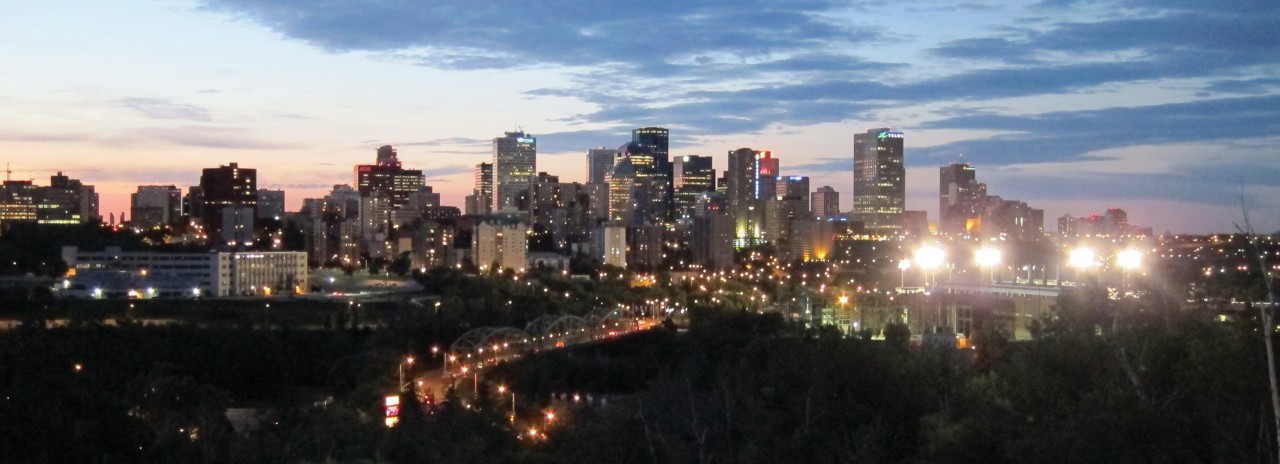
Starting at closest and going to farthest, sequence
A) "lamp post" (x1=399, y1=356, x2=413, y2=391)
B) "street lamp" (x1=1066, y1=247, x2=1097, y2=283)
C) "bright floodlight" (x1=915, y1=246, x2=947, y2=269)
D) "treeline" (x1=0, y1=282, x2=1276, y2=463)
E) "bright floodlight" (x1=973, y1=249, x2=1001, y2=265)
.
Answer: "treeline" (x1=0, y1=282, x2=1276, y2=463), "street lamp" (x1=1066, y1=247, x2=1097, y2=283), "lamp post" (x1=399, y1=356, x2=413, y2=391), "bright floodlight" (x1=973, y1=249, x2=1001, y2=265), "bright floodlight" (x1=915, y1=246, x2=947, y2=269)

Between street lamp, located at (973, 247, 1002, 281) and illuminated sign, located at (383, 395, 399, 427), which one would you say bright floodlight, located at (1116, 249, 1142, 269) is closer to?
street lamp, located at (973, 247, 1002, 281)

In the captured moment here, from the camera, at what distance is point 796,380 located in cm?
1344

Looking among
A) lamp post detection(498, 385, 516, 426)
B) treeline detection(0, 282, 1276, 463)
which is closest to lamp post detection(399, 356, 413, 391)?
treeline detection(0, 282, 1276, 463)

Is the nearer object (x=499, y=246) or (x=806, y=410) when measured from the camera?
(x=806, y=410)

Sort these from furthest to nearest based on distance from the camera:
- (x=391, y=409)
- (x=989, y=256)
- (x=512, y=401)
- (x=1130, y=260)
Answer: (x=989, y=256)
(x=512, y=401)
(x=391, y=409)
(x=1130, y=260)

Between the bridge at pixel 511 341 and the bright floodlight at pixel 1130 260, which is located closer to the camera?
the bright floodlight at pixel 1130 260

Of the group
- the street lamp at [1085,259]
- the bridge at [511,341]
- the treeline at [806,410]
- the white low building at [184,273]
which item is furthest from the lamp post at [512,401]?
the white low building at [184,273]

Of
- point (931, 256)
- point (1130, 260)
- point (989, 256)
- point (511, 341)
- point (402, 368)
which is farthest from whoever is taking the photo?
point (511, 341)

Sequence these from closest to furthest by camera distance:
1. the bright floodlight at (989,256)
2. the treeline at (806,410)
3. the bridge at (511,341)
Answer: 1. the treeline at (806,410)
2. the bright floodlight at (989,256)
3. the bridge at (511,341)

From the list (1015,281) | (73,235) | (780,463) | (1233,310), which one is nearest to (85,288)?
(73,235)

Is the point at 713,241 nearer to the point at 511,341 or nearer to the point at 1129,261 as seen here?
the point at 511,341

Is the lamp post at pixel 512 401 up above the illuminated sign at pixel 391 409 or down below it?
below

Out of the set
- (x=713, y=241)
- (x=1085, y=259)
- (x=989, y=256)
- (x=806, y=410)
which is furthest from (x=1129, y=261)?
(x=713, y=241)

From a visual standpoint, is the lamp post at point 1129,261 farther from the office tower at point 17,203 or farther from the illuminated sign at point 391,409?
the office tower at point 17,203
